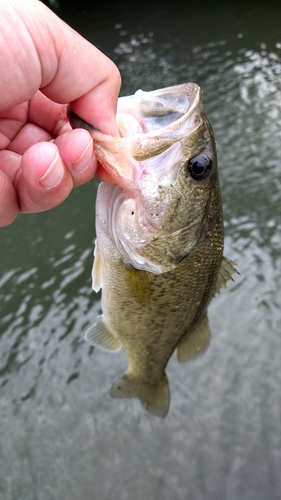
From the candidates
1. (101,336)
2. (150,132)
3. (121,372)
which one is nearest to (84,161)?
(150,132)

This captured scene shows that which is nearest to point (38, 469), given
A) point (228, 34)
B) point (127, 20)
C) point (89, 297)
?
point (89, 297)

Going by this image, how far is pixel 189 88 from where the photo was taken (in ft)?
4.65

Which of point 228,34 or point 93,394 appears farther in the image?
point 228,34

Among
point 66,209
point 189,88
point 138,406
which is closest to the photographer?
point 189,88

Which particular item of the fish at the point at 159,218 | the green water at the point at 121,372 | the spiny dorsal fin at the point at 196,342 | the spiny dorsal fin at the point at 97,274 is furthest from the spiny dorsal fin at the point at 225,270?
the green water at the point at 121,372

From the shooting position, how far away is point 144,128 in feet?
4.75

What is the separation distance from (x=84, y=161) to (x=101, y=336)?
1208 mm

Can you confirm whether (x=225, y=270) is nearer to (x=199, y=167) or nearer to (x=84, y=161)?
(x=199, y=167)

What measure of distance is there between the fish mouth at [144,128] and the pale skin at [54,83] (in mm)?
41

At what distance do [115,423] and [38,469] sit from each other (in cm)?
71

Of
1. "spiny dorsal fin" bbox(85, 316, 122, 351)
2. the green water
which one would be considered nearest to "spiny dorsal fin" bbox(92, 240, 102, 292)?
"spiny dorsal fin" bbox(85, 316, 122, 351)

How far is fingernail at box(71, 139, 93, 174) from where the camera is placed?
1.29m

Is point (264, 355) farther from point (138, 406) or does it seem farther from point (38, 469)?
point (38, 469)

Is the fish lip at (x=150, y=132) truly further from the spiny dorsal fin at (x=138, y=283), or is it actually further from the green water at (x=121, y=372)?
the green water at (x=121, y=372)
